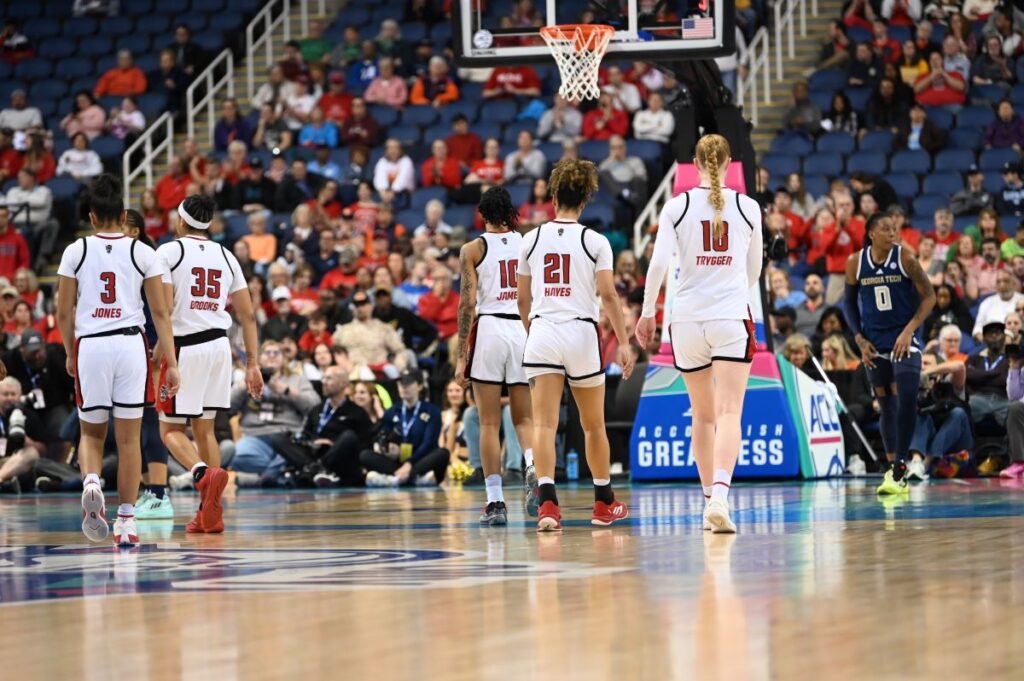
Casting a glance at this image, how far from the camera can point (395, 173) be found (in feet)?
74.0

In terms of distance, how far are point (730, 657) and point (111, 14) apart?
83.6ft

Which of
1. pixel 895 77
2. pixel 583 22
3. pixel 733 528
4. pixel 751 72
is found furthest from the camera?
pixel 751 72

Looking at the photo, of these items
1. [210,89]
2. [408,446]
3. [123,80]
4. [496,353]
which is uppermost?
[123,80]

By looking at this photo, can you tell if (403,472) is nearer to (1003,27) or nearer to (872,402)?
(872,402)

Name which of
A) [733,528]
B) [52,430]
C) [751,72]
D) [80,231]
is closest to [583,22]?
[733,528]

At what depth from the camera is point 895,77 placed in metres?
20.8

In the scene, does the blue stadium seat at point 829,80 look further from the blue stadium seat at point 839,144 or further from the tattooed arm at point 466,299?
the tattooed arm at point 466,299

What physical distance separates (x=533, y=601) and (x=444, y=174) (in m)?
16.9

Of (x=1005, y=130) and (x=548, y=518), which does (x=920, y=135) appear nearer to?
(x=1005, y=130)

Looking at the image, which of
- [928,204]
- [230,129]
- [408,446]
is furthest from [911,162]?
[230,129]

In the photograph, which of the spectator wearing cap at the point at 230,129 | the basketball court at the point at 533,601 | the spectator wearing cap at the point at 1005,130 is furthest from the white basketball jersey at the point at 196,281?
the spectator wearing cap at the point at 230,129

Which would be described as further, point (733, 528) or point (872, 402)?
point (872, 402)

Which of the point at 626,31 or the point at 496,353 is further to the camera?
the point at 626,31

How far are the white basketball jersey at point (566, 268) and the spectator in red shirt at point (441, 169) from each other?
1288cm
